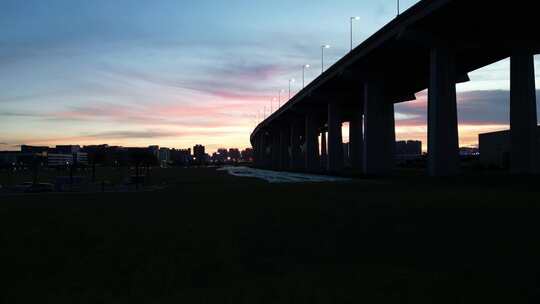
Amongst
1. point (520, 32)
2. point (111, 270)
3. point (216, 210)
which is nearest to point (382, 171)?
point (520, 32)

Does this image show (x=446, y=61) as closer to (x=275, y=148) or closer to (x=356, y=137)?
(x=356, y=137)

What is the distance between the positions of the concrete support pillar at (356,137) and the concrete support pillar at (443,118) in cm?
6168

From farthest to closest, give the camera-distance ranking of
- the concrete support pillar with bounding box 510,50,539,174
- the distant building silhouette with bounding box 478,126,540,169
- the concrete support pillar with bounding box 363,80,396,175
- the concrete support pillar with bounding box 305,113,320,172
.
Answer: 1. the concrete support pillar with bounding box 305,113,320,172
2. the distant building silhouette with bounding box 478,126,540,169
3. the concrete support pillar with bounding box 363,80,396,175
4. the concrete support pillar with bounding box 510,50,539,174

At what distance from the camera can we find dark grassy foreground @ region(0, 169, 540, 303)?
8695 mm

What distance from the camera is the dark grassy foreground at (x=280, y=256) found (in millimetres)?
8695

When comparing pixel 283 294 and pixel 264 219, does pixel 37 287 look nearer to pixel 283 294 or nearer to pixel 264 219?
pixel 283 294

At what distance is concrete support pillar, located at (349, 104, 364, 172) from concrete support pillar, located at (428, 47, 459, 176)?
61.7m

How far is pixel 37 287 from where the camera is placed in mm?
9320

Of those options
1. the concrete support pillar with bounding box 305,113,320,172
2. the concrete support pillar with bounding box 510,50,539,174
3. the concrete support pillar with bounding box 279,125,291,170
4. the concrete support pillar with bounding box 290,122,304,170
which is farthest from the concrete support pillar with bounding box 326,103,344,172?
the concrete support pillar with bounding box 279,125,291,170

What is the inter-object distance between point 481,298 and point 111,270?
7707 millimetres

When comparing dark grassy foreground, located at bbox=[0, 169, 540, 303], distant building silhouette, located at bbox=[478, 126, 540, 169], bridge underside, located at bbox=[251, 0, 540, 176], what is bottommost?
dark grassy foreground, located at bbox=[0, 169, 540, 303]

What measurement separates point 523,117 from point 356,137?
6605cm

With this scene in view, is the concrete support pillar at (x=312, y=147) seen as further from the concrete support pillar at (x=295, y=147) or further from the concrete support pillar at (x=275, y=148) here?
the concrete support pillar at (x=275, y=148)

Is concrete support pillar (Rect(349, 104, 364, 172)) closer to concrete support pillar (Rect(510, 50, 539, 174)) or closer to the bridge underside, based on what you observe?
the bridge underside
